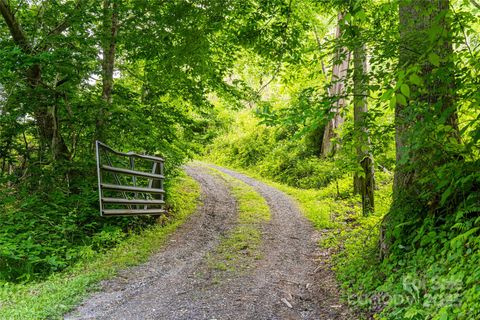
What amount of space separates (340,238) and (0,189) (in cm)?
743

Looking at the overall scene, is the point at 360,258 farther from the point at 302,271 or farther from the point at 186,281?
the point at 186,281

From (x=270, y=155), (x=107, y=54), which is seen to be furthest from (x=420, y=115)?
(x=270, y=155)

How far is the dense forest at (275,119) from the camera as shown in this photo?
3799mm

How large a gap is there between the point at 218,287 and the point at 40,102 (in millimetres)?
5457

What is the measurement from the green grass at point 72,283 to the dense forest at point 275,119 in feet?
0.75

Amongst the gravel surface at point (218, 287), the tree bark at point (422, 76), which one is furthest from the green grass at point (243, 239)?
the tree bark at point (422, 76)

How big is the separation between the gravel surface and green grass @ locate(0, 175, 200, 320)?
0.76 feet

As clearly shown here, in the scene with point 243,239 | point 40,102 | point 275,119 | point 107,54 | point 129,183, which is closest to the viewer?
point 275,119

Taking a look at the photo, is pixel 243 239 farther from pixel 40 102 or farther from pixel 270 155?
pixel 270 155

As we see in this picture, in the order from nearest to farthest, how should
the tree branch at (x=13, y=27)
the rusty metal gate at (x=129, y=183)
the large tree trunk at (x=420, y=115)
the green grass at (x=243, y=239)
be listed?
the large tree trunk at (x=420, y=115) < the green grass at (x=243, y=239) < the tree branch at (x=13, y=27) < the rusty metal gate at (x=129, y=183)

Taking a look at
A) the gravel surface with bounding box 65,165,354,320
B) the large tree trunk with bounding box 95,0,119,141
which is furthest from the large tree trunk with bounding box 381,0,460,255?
the large tree trunk with bounding box 95,0,119,141

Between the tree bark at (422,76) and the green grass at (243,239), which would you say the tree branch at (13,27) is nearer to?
the green grass at (243,239)

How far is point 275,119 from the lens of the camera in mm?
5238

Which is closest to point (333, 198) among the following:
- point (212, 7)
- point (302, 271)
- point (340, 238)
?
point (340, 238)
